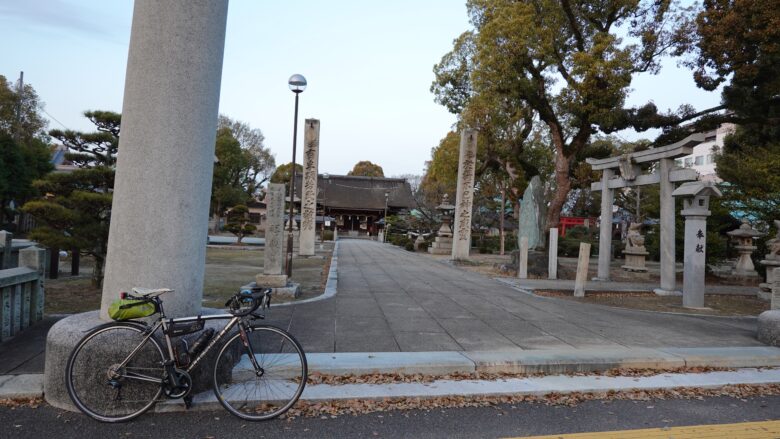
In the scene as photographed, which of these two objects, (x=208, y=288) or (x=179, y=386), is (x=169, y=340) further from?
(x=208, y=288)

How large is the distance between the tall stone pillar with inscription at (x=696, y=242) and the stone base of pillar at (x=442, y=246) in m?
16.9

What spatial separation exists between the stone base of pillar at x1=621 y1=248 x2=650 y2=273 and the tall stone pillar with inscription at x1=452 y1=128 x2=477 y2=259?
6.27m

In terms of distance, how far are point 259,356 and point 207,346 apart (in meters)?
0.46

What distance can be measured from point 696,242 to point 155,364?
1020cm

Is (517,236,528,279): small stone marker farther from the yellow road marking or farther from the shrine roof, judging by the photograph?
the yellow road marking

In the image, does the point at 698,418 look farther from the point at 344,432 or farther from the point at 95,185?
the point at 95,185

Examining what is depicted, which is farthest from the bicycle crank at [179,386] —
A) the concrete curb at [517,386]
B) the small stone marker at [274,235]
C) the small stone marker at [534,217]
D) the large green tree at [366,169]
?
the large green tree at [366,169]

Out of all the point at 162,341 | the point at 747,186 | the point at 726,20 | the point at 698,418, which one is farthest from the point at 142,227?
the point at 747,186

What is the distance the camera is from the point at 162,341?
140 inches

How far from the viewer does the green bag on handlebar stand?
3.50m

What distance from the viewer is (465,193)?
20.2 metres

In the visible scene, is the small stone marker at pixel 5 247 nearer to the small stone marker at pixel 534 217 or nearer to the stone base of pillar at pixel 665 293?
the stone base of pillar at pixel 665 293

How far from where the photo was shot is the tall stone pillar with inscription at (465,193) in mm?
20062

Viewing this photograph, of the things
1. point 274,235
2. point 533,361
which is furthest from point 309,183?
point 533,361
